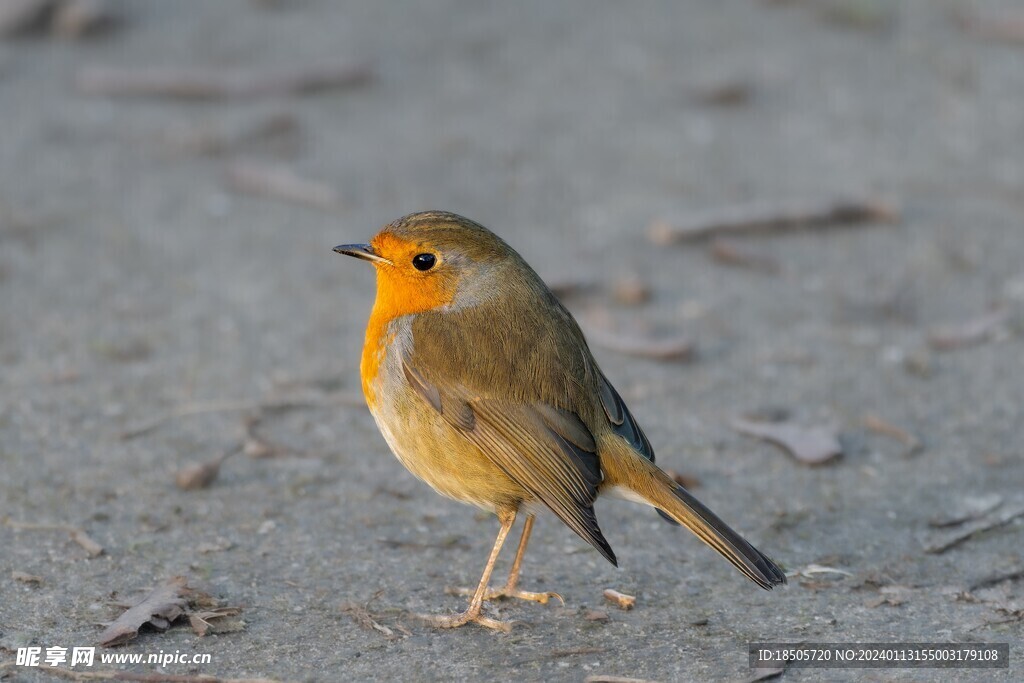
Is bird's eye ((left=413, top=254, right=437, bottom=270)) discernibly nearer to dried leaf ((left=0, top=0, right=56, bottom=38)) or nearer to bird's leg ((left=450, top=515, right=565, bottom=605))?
bird's leg ((left=450, top=515, right=565, bottom=605))

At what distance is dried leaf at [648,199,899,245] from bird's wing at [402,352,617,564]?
3.16 metres

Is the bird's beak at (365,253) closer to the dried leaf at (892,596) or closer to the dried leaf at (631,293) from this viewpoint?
the dried leaf at (892,596)

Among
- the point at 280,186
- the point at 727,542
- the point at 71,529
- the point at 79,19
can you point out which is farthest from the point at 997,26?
the point at 71,529

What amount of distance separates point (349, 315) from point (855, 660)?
3.32 metres

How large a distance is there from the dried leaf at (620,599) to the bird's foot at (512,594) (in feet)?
0.46

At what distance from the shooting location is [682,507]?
3.72m

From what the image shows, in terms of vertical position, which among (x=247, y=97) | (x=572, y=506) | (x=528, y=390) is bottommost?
(x=572, y=506)

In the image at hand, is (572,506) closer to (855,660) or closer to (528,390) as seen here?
(528,390)

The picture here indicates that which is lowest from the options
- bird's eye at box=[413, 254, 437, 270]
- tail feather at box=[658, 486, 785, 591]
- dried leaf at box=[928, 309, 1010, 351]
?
tail feather at box=[658, 486, 785, 591]

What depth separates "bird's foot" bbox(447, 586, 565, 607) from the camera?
409cm

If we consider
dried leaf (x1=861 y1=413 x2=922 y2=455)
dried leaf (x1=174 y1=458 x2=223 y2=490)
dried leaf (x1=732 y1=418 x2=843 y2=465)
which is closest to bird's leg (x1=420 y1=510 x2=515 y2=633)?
dried leaf (x1=174 y1=458 x2=223 y2=490)

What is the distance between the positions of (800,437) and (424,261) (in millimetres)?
1852

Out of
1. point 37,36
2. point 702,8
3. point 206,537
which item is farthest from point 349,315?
point 702,8

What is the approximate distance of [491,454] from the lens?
12.7ft
